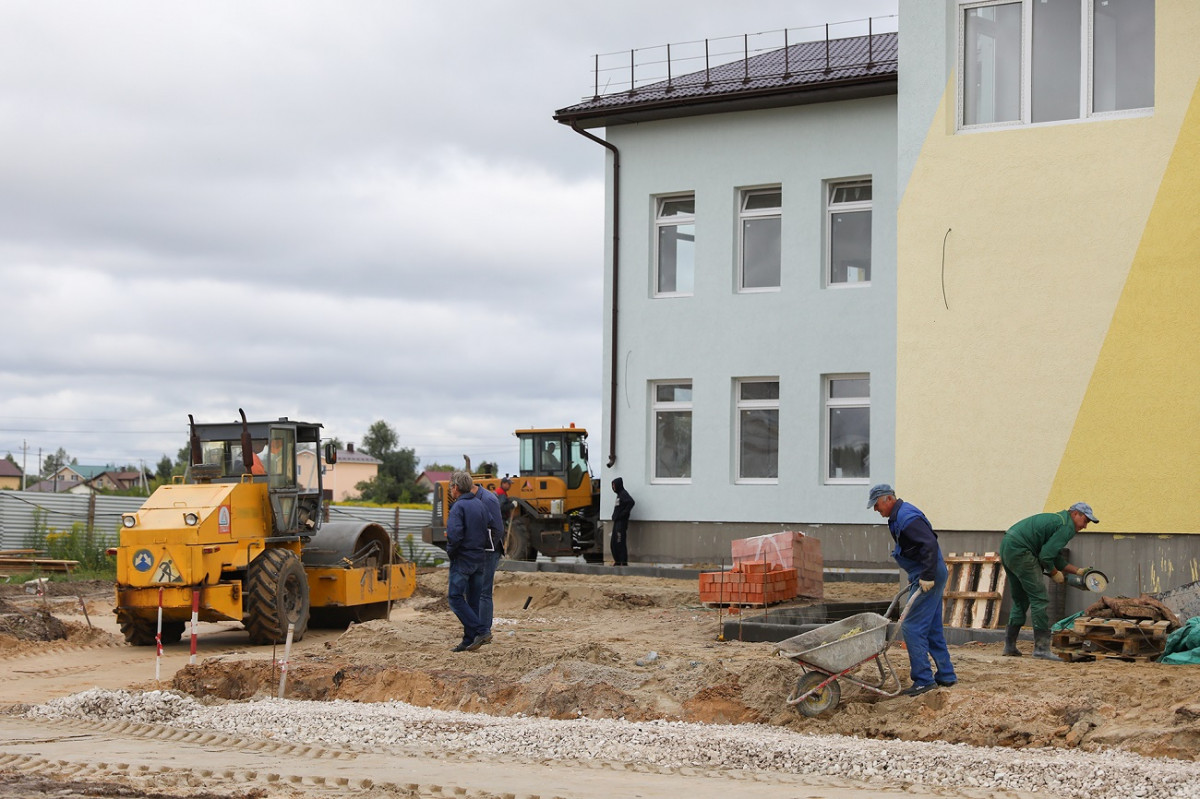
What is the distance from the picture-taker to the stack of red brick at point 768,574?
15.3m

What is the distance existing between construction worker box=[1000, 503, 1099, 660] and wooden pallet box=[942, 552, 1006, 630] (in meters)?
1.42

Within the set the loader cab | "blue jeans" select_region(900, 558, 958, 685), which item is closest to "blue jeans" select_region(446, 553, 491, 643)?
"blue jeans" select_region(900, 558, 958, 685)

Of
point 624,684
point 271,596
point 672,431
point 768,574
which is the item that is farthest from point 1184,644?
point 672,431

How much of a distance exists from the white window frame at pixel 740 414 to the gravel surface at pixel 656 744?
12.7 meters

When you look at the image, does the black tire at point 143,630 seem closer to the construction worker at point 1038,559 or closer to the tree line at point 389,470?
the construction worker at point 1038,559

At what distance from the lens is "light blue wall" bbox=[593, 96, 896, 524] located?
21.3 metres

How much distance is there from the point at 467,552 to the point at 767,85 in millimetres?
12094

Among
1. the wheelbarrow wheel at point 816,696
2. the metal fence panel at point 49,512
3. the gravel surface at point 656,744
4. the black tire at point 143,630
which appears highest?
the metal fence panel at point 49,512

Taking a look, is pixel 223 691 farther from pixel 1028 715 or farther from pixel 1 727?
pixel 1028 715

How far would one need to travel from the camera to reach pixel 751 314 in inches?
872

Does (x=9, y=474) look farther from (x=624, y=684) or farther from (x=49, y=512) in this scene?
(x=624, y=684)

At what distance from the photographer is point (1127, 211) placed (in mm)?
13062

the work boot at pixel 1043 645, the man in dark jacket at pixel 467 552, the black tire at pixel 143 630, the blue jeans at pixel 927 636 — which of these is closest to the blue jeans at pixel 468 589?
the man in dark jacket at pixel 467 552

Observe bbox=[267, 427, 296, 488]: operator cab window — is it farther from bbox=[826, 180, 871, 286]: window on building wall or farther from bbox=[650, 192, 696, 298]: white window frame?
bbox=[826, 180, 871, 286]: window on building wall
